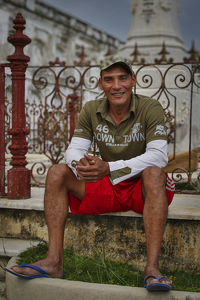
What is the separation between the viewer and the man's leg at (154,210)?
2.49m

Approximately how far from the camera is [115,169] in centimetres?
276

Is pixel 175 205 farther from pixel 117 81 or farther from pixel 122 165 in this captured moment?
pixel 117 81

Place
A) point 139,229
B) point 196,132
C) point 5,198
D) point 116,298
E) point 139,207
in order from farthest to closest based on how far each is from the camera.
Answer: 1. point 196,132
2. point 5,198
3. point 139,229
4. point 139,207
5. point 116,298

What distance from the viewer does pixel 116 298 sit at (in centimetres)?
240

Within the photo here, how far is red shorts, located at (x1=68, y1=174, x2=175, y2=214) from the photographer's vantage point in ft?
9.24

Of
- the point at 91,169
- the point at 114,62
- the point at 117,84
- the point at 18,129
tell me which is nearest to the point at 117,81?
the point at 117,84

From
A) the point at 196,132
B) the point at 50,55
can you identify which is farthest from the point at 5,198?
the point at 50,55

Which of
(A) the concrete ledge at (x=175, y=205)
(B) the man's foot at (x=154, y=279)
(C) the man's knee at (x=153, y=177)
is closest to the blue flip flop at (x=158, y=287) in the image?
(B) the man's foot at (x=154, y=279)

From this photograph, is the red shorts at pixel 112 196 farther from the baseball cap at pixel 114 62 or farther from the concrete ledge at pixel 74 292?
the baseball cap at pixel 114 62

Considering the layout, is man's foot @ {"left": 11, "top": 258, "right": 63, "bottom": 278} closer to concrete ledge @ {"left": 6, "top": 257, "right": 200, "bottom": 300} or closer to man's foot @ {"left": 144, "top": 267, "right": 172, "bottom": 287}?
concrete ledge @ {"left": 6, "top": 257, "right": 200, "bottom": 300}

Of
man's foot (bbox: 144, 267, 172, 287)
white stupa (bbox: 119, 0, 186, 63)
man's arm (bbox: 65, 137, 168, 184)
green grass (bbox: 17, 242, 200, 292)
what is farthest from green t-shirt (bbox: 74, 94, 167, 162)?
white stupa (bbox: 119, 0, 186, 63)

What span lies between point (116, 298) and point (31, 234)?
126 cm

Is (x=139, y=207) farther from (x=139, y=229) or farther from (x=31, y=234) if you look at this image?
(x=31, y=234)

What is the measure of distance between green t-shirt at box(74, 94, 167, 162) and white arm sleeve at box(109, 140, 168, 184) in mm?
111
